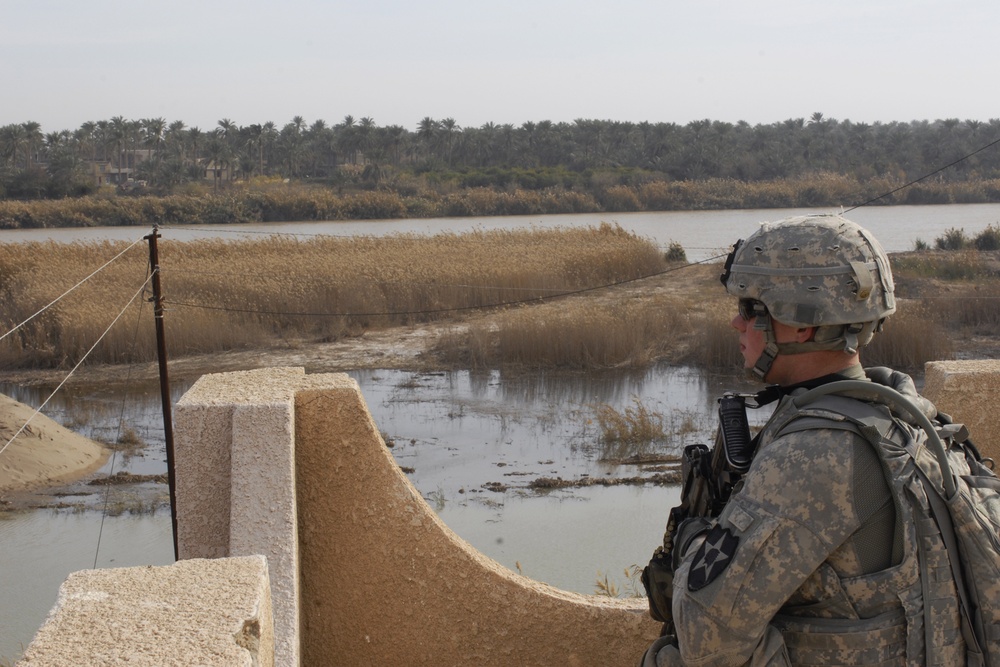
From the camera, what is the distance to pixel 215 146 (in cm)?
5919

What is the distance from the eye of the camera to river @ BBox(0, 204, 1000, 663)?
29.6 feet

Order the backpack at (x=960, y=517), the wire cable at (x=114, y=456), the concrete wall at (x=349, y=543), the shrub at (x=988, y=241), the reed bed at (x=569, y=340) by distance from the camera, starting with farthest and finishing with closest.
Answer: the shrub at (x=988, y=241)
the reed bed at (x=569, y=340)
the wire cable at (x=114, y=456)
the concrete wall at (x=349, y=543)
the backpack at (x=960, y=517)

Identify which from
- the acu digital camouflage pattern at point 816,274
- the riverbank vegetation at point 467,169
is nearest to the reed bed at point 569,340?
the acu digital camouflage pattern at point 816,274

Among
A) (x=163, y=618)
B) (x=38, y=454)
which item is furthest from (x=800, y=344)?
(x=38, y=454)

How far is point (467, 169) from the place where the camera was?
6344 centimetres

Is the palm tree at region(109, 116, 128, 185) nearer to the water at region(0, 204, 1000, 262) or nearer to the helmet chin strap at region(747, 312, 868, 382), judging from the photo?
the water at region(0, 204, 1000, 262)

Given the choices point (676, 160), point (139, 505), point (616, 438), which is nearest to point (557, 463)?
point (616, 438)

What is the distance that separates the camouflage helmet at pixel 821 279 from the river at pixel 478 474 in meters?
5.90

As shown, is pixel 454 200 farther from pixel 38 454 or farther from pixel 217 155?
pixel 38 454

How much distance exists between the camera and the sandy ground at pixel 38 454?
11945 millimetres

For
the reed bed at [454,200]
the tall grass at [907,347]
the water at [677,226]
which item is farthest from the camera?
the reed bed at [454,200]

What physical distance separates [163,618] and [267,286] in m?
19.5

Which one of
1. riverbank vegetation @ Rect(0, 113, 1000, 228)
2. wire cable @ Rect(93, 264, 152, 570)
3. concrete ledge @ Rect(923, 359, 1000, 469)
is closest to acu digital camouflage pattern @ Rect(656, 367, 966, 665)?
concrete ledge @ Rect(923, 359, 1000, 469)

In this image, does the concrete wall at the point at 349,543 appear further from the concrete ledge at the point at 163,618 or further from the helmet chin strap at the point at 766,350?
the helmet chin strap at the point at 766,350
